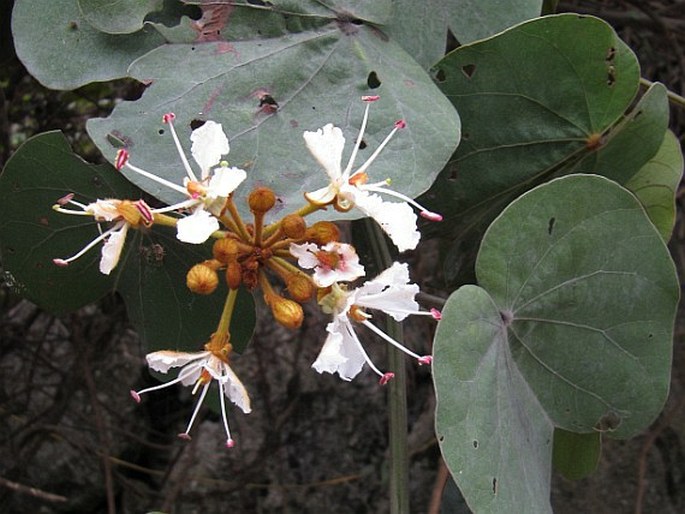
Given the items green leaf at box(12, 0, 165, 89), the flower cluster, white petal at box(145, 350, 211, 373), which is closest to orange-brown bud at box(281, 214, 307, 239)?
the flower cluster

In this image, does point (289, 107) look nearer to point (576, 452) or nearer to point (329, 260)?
point (329, 260)

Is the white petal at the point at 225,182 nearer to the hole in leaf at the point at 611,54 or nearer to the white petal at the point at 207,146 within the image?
the white petal at the point at 207,146

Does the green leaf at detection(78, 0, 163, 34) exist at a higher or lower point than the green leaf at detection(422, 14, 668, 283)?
higher

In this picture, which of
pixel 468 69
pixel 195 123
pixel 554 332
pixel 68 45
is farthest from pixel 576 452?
pixel 68 45

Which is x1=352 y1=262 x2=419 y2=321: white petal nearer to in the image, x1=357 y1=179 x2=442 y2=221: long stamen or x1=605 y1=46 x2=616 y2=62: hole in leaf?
x1=357 y1=179 x2=442 y2=221: long stamen

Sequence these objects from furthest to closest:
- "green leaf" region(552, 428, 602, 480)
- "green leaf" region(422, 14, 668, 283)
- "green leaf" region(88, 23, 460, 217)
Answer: "green leaf" region(552, 428, 602, 480)
"green leaf" region(422, 14, 668, 283)
"green leaf" region(88, 23, 460, 217)

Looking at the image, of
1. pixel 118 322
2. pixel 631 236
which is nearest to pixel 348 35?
pixel 631 236

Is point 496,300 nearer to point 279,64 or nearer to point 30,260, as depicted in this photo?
point 279,64
